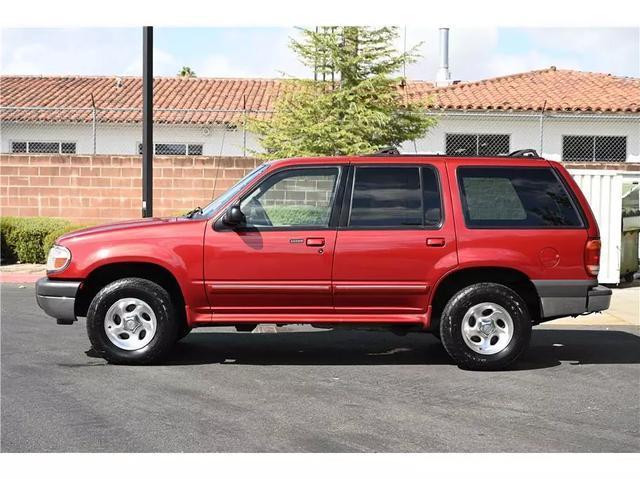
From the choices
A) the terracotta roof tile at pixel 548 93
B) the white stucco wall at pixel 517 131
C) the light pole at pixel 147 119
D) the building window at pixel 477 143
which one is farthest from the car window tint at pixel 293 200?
the building window at pixel 477 143

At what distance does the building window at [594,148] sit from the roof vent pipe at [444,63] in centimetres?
637

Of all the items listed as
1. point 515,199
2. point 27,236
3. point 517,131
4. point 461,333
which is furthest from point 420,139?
point 461,333

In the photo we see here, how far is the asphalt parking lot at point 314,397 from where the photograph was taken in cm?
545

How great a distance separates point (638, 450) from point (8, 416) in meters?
4.25

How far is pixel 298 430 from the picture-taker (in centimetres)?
567

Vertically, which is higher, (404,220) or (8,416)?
(404,220)

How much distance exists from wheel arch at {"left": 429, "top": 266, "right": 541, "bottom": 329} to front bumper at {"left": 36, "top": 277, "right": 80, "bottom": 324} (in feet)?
10.8

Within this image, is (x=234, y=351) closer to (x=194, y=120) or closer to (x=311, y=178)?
(x=311, y=178)

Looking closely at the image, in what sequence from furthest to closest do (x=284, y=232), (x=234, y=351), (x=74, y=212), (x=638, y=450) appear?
(x=74, y=212) → (x=234, y=351) → (x=284, y=232) → (x=638, y=450)

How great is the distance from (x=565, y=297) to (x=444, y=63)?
2386cm

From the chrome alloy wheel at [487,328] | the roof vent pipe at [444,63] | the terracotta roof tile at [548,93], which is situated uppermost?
the roof vent pipe at [444,63]

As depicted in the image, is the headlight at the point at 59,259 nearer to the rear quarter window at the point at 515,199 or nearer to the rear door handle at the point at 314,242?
the rear door handle at the point at 314,242

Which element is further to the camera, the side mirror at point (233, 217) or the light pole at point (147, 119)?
the light pole at point (147, 119)

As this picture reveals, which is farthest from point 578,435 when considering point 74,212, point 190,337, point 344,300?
point 74,212
